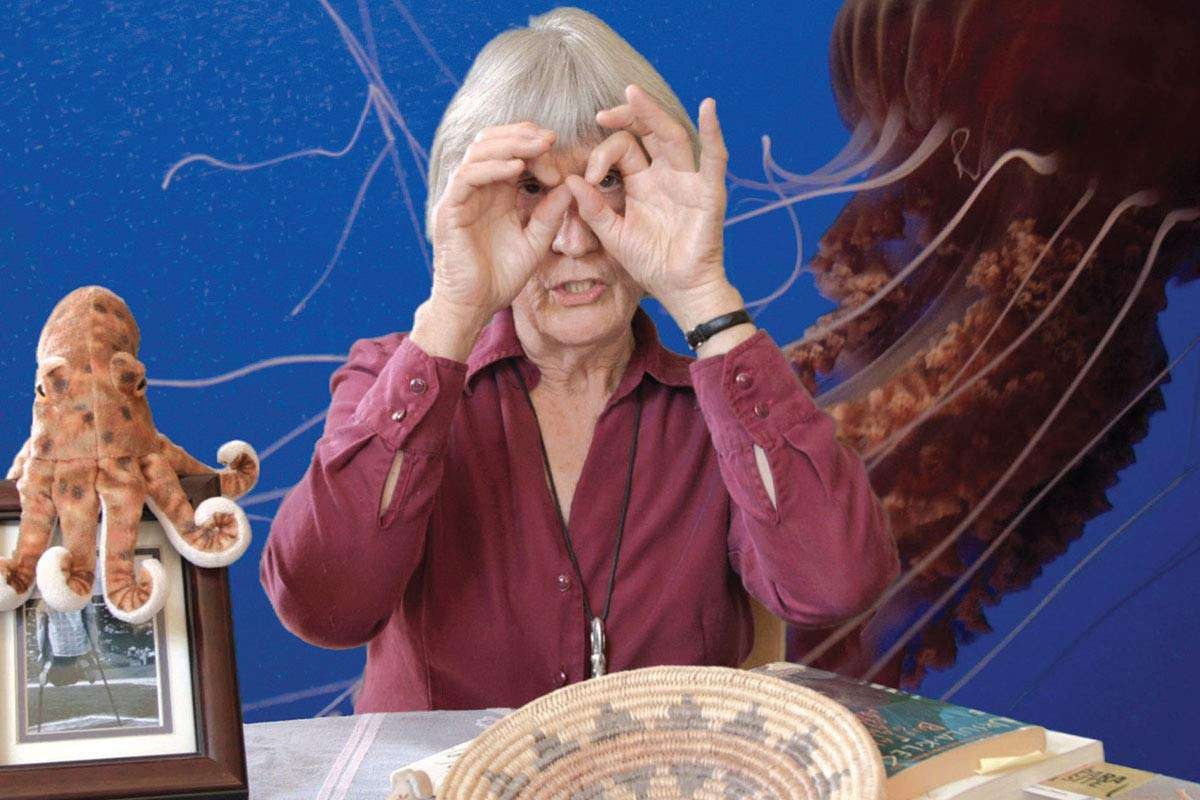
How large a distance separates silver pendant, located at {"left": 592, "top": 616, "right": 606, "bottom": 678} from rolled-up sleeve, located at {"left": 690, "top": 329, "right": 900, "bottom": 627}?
219mm

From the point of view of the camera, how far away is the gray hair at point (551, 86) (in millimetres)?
1445

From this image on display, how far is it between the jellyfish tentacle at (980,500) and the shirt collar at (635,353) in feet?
4.88

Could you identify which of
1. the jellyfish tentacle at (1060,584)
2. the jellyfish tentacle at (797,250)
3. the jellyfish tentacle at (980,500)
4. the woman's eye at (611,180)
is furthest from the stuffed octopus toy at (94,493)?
the jellyfish tentacle at (1060,584)

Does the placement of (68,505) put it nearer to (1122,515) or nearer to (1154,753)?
(1122,515)

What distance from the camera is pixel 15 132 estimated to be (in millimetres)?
2309

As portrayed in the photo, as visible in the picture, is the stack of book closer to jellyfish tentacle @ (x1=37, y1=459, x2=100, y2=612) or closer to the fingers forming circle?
jellyfish tentacle @ (x1=37, y1=459, x2=100, y2=612)

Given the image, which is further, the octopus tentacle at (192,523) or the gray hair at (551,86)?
the gray hair at (551,86)

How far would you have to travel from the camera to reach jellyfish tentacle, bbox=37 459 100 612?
3.09 ft

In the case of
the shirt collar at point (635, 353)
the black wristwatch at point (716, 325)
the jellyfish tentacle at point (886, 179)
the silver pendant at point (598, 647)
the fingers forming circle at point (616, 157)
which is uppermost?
the jellyfish tentacle at point (886, 179)

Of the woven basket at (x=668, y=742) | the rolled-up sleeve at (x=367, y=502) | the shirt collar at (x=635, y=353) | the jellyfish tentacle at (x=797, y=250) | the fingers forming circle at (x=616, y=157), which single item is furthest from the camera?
the jellyfish tentacle at (x=797, y=250)

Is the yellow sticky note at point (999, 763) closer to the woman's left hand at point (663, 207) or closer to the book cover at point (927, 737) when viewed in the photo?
the book cover at point (927, 737)

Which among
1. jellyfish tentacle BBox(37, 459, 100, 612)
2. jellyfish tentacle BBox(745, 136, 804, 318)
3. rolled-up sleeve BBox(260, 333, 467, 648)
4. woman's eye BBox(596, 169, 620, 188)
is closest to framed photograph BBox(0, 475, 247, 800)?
jellyfish tentacle BBox(37, 459, 100, 612)

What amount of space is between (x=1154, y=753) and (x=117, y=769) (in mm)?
2827

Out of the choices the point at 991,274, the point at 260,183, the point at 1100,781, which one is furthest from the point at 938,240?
the point at 1100,781
